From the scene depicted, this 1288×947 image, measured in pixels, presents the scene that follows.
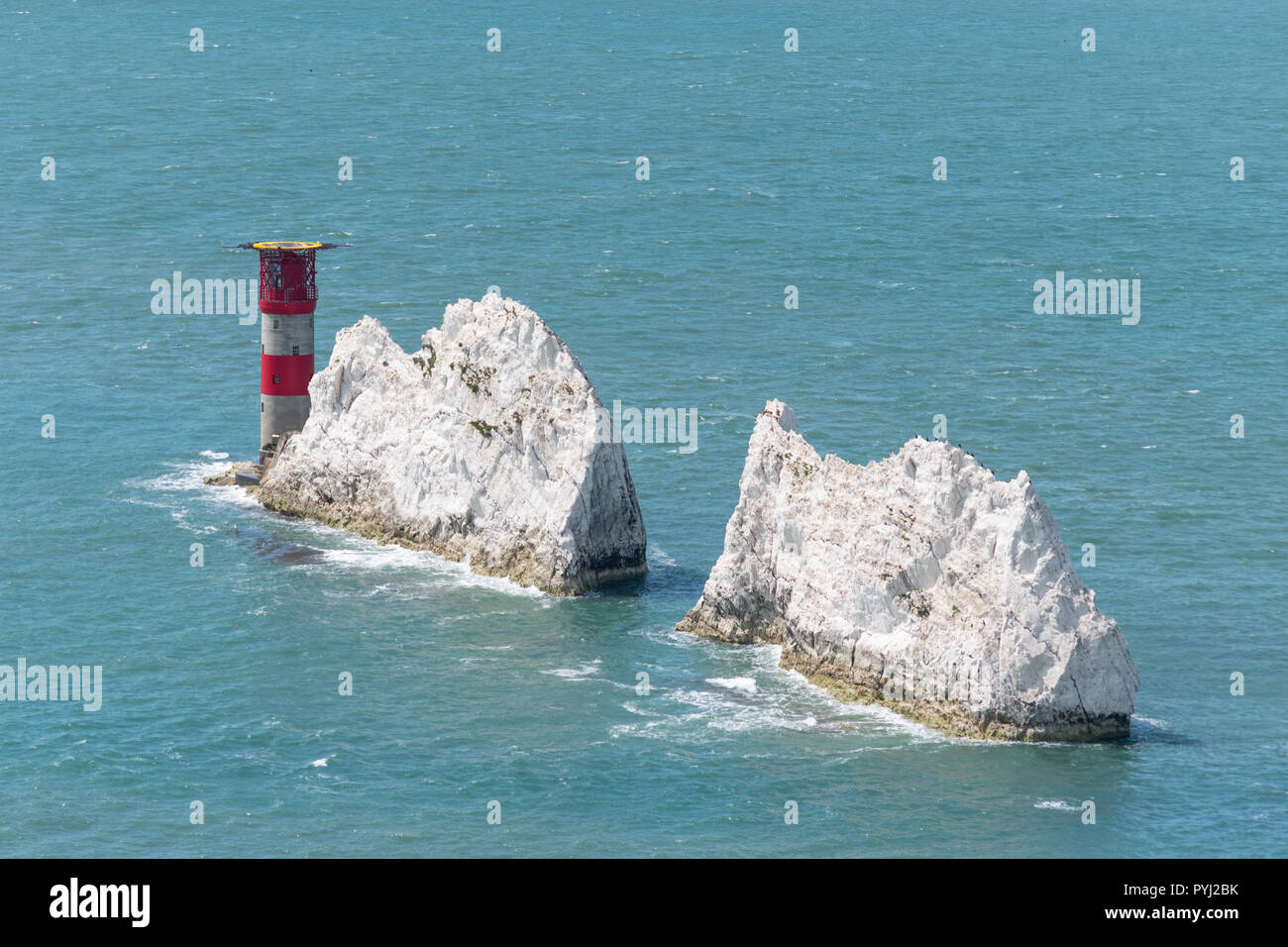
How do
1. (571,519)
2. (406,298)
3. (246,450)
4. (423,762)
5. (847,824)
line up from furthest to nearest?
(406,298) → (246,450) → (571,519) → (423,762) → (847,824)

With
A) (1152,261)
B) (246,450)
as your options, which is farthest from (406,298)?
(1152,261)

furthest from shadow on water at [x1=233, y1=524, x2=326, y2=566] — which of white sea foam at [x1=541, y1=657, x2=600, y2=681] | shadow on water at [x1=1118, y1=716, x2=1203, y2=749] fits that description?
shadow on water at [x1=1118, y1=716, x2=1203, y2=749]

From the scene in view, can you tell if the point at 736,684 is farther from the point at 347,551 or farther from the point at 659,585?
the point at 347,551

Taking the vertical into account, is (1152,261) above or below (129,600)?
above

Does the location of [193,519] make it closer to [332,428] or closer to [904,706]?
[332,428]

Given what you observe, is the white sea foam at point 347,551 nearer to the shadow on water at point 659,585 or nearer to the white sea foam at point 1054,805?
the shadow on water at point 659,585

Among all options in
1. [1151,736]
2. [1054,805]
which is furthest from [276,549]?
[1054,805]
